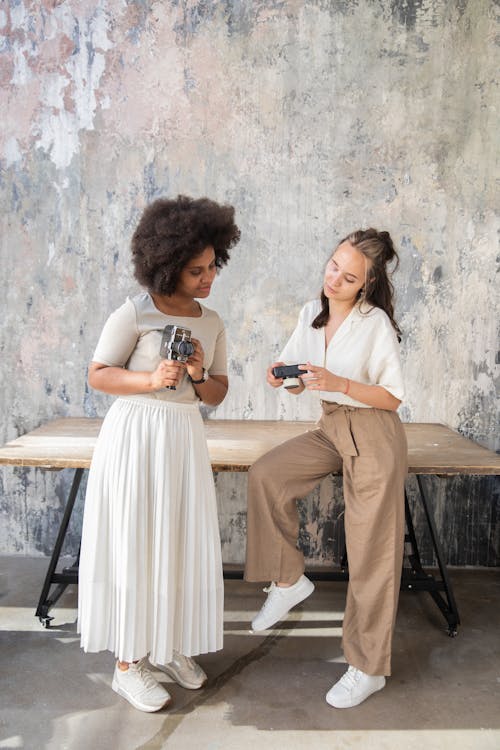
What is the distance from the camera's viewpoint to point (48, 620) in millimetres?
2918

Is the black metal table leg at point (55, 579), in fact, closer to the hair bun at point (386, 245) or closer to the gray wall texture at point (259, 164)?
the gray wall texture at point (259, 164)

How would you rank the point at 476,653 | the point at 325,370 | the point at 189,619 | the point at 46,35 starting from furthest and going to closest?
the point at 46,35 < the point at 476,653 < the point at 325,370 < the point at 189,619

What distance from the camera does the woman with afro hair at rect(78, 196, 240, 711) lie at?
2111mm

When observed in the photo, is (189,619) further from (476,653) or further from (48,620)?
(476,653)

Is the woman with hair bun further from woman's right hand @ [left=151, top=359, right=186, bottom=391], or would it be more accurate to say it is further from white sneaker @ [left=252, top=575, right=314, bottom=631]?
woman's right hand @ [left=151, top=359, right=186, bottom=391]

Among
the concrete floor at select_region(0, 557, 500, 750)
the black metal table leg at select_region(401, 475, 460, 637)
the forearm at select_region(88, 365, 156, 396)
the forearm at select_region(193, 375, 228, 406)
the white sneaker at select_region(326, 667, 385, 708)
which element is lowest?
the concrete floor at select_region(0, 557, 500, 750)

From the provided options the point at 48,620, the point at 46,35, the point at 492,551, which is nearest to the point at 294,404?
the point at 492,551

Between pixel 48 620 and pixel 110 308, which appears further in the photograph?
pixel 110 308

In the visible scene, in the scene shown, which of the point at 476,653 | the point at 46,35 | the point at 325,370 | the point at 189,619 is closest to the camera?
the point at 189,619

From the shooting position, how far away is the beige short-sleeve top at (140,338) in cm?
213

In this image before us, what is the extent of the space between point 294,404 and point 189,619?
1620mm

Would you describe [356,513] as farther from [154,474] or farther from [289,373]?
[154,474]

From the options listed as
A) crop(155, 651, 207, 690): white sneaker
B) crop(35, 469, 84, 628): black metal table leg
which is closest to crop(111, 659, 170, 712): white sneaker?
crop(155, 651, 207, 690): white sneaker

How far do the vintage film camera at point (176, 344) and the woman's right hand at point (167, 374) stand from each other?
0.05 feet
